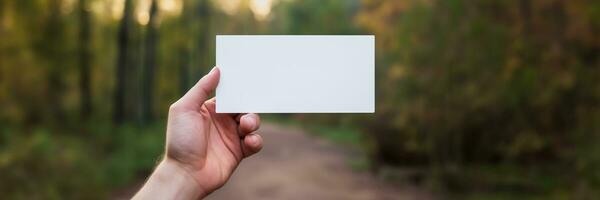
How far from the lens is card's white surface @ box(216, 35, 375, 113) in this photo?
8.04ft

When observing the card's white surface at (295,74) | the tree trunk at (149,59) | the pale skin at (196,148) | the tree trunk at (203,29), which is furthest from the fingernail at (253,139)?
the tree trunk at (203,29)

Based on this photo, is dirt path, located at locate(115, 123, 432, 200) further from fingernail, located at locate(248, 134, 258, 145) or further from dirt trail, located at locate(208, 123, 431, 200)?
fingernail, located at locate(248, 134, 258, 145)

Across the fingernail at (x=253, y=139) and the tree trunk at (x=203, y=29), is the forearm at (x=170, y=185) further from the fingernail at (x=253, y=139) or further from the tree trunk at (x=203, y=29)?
the tree trunk at (x=203, y=29)

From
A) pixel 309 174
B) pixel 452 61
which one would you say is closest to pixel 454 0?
pixel 452 61

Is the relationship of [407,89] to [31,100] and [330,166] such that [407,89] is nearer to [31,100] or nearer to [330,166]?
[330,166]

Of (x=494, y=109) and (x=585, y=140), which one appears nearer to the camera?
(x=585, y=140)

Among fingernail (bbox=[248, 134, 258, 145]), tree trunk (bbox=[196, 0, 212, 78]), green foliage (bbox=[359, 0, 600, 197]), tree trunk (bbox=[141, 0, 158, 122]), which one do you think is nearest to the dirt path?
green foliage (bbox=[359, 0, 600, 197])

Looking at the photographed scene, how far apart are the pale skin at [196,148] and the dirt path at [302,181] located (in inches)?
335

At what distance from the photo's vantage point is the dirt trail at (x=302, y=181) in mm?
12156

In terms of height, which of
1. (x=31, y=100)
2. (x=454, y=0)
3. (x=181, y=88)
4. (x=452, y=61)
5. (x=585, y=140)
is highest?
(x=454, y=0)

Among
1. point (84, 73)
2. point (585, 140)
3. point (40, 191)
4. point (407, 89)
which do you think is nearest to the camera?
point (40, 191)

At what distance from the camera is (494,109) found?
42.2 ft

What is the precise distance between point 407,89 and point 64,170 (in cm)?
599

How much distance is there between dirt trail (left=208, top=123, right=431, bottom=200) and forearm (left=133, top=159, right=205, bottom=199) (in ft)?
28.8
